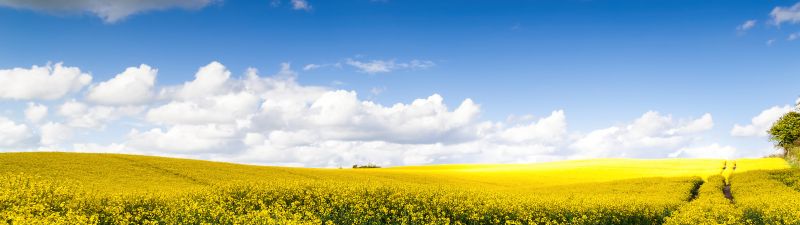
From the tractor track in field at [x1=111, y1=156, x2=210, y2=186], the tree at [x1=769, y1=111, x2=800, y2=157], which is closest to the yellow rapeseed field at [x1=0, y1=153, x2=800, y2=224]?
the tractor track in field at [x1=111, y1=156, x2=210, y2=186]

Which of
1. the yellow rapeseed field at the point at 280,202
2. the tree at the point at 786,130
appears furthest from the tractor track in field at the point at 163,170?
the tree at the point at 786,130

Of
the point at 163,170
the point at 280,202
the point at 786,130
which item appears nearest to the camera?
the point at 280,202

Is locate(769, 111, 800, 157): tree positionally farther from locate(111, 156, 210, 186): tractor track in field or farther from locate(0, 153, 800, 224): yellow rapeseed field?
locate(111, 156, 210, 186): tractor track in field

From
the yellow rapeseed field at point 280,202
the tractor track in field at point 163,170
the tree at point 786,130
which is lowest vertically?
the yellow rapeseed field at point 280,202

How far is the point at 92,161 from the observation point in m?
39.5

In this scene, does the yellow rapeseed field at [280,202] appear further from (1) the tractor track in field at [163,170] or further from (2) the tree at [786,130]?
(2) the tree at [786,130]

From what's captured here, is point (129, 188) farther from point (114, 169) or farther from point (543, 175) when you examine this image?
point (543, 175)

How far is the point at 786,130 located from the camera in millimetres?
84062

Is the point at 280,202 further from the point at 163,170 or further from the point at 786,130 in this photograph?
the point at 786,130

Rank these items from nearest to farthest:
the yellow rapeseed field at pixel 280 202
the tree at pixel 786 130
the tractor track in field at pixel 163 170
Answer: the yellow rapeseed field at pixel 280 202 → the tractor track in field at pixel 163 170 → the tree at pixel 786 130

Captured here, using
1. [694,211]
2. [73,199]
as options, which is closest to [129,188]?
[73,199]

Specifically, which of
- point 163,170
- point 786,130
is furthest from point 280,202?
point 786,130

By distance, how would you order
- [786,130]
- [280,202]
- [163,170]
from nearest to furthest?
[280,202]
[163,170]
[786,130]

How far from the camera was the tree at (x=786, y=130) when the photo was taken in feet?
270
